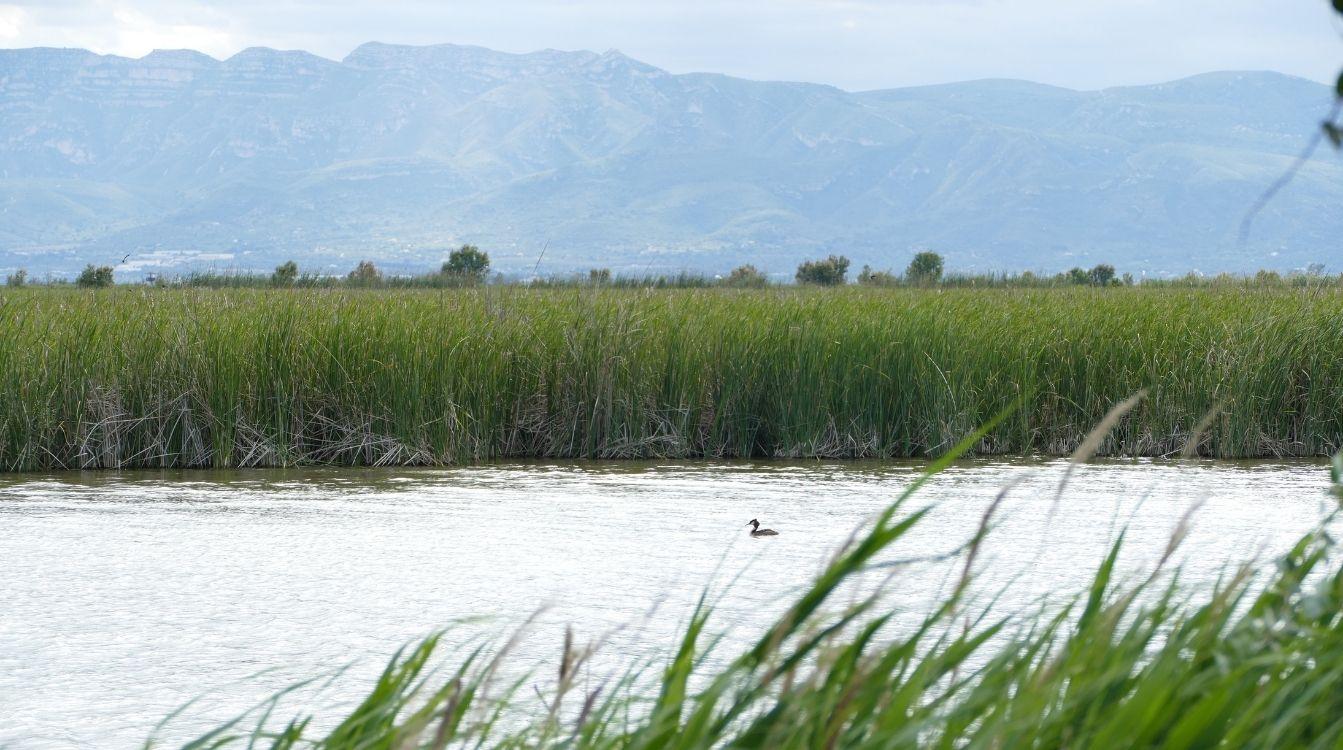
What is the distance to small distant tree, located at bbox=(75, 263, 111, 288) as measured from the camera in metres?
29.0

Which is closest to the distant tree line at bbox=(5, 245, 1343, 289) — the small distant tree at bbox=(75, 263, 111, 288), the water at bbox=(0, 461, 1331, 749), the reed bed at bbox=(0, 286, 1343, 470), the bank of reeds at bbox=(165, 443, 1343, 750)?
the small distant tree at bbox=(75, 263, 111, 288)

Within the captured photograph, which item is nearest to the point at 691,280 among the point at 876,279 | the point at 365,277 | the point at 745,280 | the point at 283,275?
the point at 745,280

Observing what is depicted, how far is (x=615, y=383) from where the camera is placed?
383 inches

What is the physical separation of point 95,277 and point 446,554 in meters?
25.8

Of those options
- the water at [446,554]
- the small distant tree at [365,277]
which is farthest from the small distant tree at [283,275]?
the water at [446,554]

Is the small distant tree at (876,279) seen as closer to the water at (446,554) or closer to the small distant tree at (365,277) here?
the small distant tree at (365,277)

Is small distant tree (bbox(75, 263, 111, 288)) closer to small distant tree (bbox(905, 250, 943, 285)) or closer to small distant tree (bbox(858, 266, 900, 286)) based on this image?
small distant tree (bbox(858, 266, 900, 286))

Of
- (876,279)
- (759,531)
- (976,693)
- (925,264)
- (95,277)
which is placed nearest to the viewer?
(976,693)

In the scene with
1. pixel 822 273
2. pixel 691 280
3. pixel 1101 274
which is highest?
pixel 1101 274

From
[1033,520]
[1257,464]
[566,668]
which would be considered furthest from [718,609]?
[1257,464]

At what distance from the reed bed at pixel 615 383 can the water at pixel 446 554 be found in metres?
0.46

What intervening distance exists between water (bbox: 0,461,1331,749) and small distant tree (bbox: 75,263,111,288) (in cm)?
2191

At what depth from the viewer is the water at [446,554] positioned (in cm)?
442

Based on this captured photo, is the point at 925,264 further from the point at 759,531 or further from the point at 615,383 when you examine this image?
the point at 759,531
